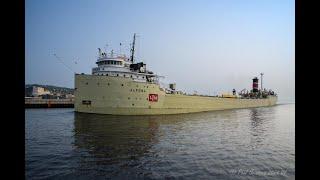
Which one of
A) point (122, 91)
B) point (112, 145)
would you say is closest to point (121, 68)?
point (122, 91)

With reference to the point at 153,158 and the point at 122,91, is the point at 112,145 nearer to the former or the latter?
the point at 153,158

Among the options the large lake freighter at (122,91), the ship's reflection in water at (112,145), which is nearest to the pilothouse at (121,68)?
the large lake freighter at (122,91)

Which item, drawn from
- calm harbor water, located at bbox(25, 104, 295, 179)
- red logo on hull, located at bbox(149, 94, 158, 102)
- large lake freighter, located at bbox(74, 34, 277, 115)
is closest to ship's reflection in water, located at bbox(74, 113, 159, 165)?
calm harbor water, located at bbox(25, 104, 295, 179)

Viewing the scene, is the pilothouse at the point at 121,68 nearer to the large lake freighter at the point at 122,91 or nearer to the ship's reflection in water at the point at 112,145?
the large lake freighter at the point at 122,91

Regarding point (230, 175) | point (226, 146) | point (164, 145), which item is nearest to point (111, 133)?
point (164, 145)

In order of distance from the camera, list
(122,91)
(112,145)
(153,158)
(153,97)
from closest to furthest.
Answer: (153,158) < (112,145) < (122,91) < (153,97)

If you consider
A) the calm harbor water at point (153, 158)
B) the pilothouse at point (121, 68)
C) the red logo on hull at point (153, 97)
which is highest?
the pilothouse at point (121, 68)

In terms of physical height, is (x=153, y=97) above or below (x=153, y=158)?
above

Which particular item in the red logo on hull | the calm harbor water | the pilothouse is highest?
the pilothouse

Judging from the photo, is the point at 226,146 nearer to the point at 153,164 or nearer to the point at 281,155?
the point at 281,155

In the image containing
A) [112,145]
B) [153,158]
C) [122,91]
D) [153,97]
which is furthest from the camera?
[153,97]

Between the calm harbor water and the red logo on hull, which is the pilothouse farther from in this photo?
the calm harbor water

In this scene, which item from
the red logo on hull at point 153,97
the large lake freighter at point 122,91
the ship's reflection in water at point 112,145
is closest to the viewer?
the ship's reflection in water at point 112,145

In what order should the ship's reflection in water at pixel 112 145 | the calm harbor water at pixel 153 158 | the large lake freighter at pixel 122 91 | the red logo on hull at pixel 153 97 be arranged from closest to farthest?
the calm harbor water at pixel 153 158 < the ship's reflection in water at pixel 112 145 < the large lake freighter at pixel 122 91 < the red logo on hull at pixel 153 97
